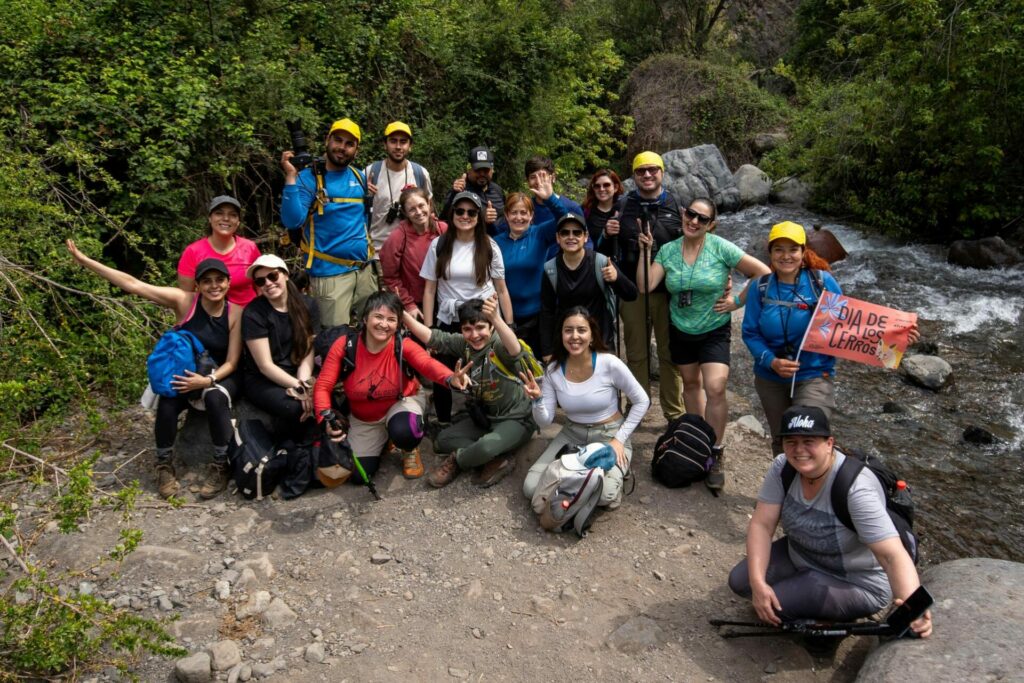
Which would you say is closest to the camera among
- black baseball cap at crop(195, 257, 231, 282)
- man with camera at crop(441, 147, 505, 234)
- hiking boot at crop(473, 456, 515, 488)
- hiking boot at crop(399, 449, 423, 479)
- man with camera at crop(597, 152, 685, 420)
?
black baseball cap at crop(195, 257, 231, 282)

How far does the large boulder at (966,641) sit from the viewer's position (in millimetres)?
3352

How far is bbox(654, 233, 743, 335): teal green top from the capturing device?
5.55 metres

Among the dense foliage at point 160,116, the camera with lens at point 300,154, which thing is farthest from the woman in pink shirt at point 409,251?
the dense foliage at point 160,116

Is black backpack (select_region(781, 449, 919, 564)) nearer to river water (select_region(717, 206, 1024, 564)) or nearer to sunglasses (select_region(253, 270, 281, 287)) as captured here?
river water (select_region(717, 206, 1024, 564))

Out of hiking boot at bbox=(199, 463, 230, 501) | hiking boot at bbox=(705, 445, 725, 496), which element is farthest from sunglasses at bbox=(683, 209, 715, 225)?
hiking boot at bbox=(199, 463, 230, 501)

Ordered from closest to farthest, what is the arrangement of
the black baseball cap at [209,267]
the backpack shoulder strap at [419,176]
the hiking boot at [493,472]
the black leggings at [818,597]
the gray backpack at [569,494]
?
the black leggings at [818,597] < the gray backpack at [569,494] < the black baseball cap at [209,267] < the hiking boot at [493,472] < the backpack shoulder strap at [419,176]

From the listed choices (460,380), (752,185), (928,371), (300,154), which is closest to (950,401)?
(928,371)

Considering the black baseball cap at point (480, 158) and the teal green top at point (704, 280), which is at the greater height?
the black baseball cap at point (480, 158)

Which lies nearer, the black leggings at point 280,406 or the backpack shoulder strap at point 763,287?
the backpack shoulder strap at point 763,287

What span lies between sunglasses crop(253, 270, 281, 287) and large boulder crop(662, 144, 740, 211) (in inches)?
547

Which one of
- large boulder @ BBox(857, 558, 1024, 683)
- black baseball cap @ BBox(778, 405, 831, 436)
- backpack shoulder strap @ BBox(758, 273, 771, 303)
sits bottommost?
large boulder @ BBox(857, 558, 1024, 683)

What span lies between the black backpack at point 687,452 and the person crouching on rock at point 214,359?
3404 mm

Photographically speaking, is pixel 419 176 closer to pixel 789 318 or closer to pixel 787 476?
pixel 789 318

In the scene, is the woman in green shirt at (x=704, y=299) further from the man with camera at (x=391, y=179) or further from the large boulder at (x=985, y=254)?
the large boulder at (x=985, y=254)
